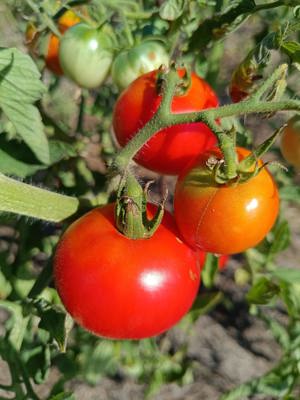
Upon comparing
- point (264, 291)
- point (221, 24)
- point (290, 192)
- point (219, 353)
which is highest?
point (221, 24)

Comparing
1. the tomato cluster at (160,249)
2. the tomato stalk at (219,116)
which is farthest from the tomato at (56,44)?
the tomato stalk at (219,116)

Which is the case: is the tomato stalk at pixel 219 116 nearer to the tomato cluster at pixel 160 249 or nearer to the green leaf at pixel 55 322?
the tomato cluster at pixel 160 249

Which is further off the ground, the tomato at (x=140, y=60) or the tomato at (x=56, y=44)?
the tomato at (x=140, y=60)

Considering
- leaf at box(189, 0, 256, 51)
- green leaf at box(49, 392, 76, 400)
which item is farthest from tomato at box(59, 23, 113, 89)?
green leaf at box(49, 392, 76, 400)

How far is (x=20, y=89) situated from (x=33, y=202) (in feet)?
0.57

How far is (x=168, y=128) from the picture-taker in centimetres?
106

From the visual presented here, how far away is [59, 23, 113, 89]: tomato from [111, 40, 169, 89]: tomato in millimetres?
73

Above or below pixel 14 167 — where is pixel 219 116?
above

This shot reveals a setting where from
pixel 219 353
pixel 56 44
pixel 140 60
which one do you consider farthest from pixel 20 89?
pixel 219 353

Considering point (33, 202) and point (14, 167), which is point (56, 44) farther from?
point (33, 202)

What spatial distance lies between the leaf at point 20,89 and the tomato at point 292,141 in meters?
0.42

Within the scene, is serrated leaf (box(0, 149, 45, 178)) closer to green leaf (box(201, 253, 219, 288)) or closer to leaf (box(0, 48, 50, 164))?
leaf (box(0, 48, 50, 164))

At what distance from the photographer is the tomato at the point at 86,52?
52.1 inches

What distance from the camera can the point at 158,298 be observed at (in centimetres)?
96
